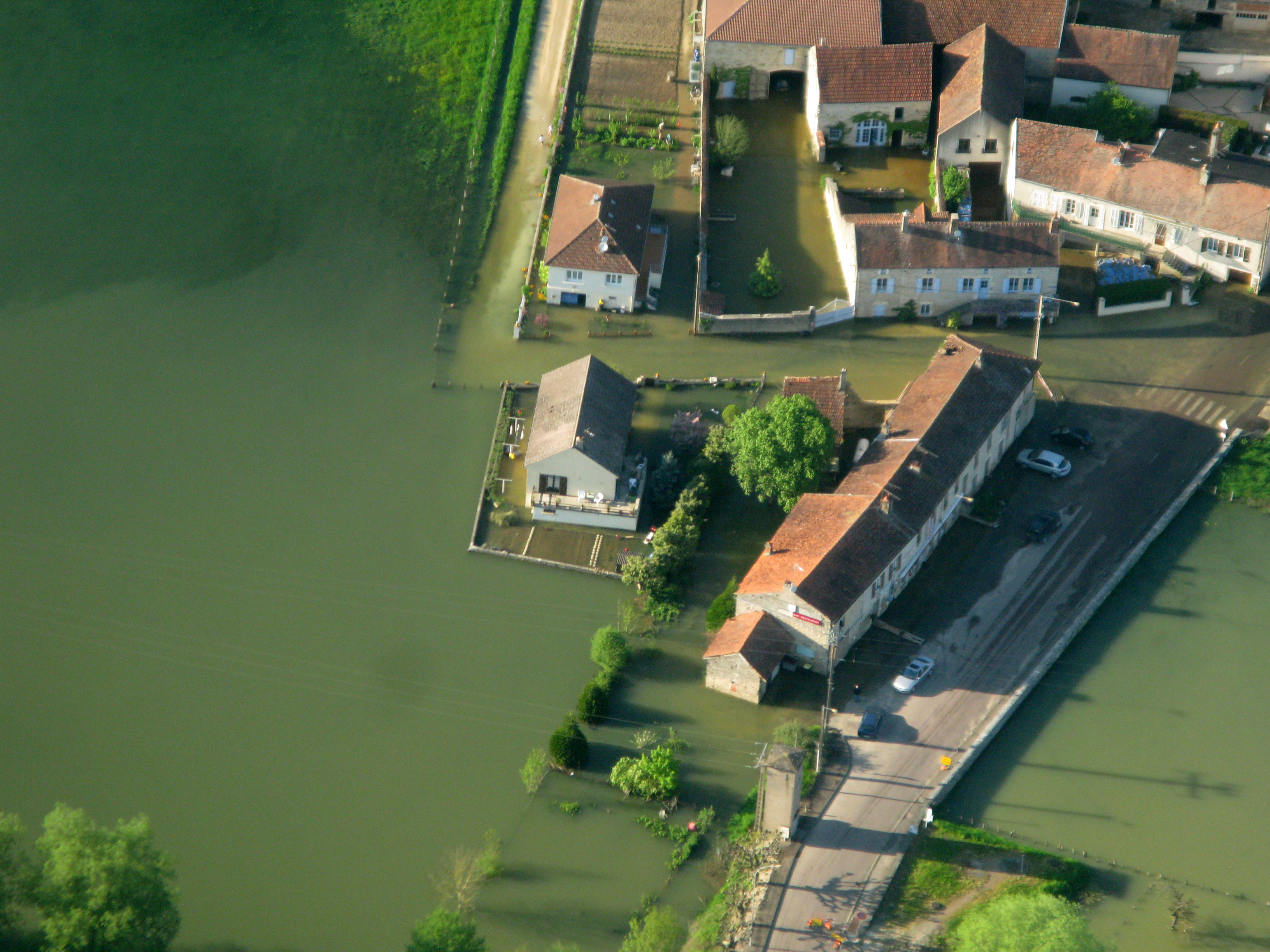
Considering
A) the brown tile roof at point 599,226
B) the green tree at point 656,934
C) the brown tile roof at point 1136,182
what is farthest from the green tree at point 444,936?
the brown tile roof at point 1136,182

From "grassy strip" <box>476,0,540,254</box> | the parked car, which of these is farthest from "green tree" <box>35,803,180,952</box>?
the parked car

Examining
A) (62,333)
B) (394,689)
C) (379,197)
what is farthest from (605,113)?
(394,689)

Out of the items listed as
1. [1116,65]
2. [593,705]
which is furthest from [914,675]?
[1116,65]

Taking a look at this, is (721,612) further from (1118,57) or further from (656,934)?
(1118,57)

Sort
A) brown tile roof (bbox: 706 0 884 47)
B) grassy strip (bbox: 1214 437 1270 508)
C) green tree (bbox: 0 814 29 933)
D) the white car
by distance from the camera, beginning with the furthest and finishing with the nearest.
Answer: brown tile roof (bbox: 706 0 884 47)
grassy strip (bbox: 1214 437 1270 508)
the white car
green tree (bbox: 0 814 29 933)

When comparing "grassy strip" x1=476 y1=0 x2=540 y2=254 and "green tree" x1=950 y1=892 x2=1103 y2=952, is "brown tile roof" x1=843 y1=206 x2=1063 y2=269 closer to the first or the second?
"grassy strip" x1=476 y1=0 x2=540 y2=254
